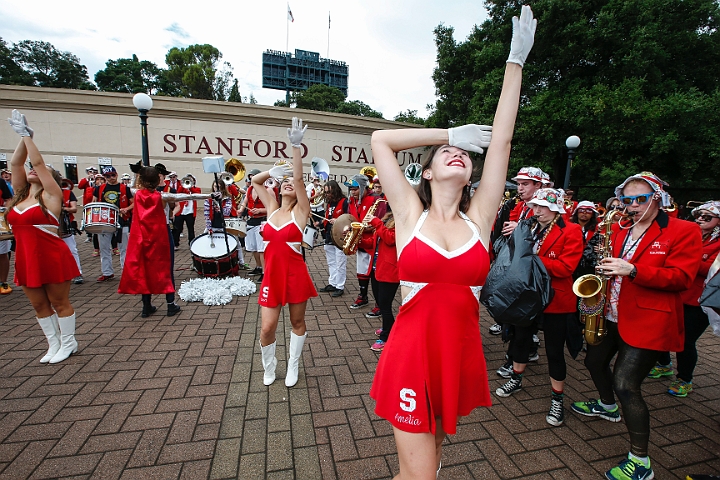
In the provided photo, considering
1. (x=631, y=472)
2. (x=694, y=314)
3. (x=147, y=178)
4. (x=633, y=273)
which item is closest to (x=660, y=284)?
(x=633, y=273)

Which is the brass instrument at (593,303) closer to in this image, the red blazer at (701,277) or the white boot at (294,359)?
the red blazer at (701,277)

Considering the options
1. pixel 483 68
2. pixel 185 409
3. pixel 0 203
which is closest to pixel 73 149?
pixel 0 203

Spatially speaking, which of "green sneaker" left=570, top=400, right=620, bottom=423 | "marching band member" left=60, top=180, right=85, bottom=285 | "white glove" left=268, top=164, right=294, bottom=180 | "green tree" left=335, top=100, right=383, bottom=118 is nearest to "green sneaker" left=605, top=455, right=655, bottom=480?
"green sneaker" left=570, top=400, right=620, bottom=423

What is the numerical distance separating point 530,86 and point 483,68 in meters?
2.57

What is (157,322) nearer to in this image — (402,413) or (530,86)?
(402,413)

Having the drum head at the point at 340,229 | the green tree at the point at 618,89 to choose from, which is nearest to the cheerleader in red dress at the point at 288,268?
the drum head at the point at 340,229

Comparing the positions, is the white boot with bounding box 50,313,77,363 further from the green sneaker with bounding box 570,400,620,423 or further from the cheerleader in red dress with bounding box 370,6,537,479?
the green sneaker with bounding box 570,400,620,423

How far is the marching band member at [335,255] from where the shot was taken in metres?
6.96

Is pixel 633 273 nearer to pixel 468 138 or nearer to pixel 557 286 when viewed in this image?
pixel 557 286

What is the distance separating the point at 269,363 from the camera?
145 inches

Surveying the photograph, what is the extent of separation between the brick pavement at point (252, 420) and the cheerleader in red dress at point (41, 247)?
0.46m

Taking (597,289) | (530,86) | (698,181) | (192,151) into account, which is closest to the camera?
(597,289)

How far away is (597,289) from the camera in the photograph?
2.80 m

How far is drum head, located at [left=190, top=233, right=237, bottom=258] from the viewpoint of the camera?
709 centimetres
